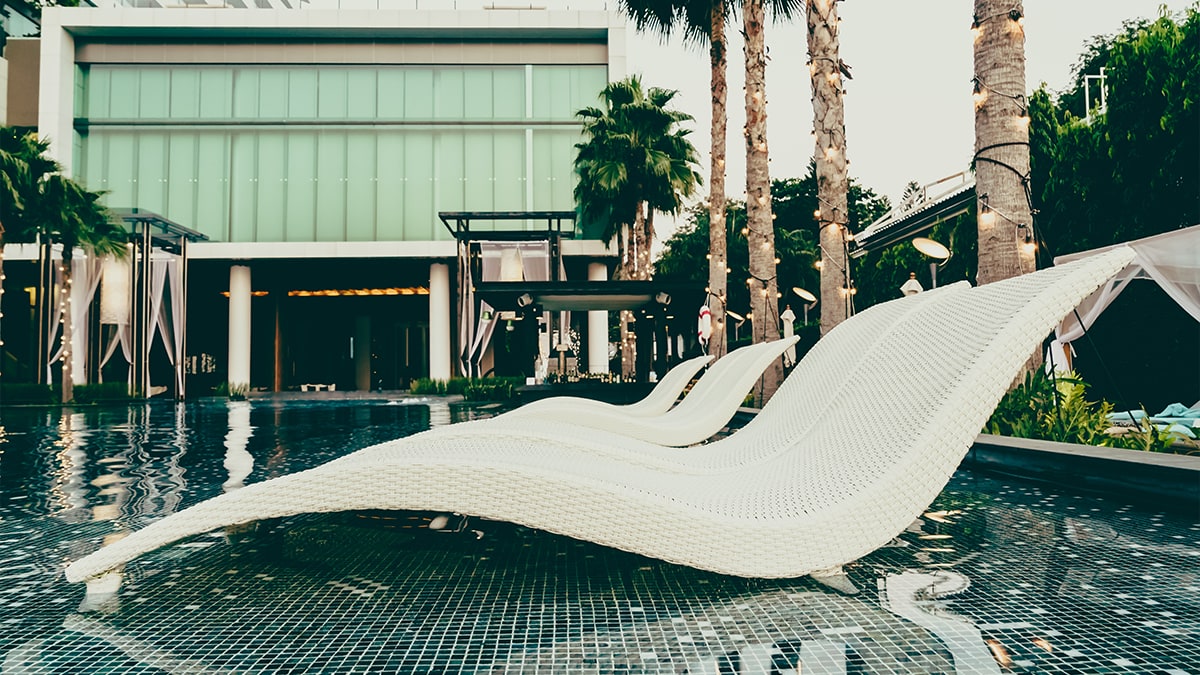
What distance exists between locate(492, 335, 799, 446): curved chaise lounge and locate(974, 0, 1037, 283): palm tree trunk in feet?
5.86

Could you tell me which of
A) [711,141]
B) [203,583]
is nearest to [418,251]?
[711,141]

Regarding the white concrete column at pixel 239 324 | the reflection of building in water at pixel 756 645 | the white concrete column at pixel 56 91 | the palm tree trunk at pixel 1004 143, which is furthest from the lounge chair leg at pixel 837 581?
the white concrete column at pixel 56 91

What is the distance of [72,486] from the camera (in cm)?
428

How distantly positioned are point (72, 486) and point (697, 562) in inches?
159

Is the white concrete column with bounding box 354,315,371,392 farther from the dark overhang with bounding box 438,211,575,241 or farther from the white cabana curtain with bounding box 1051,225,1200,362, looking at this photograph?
the white cabana curtain with bounding box 1051,225,1200,362

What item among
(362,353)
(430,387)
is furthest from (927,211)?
(362,353)

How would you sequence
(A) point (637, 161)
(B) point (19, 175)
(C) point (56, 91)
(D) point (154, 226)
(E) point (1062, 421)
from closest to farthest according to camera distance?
1. (E) point (1062, 421)
2. (B) point (19, 175)
3. (D) point (154, 226)
4. (A) point (637, 161)
5. (C) point (56, 91)

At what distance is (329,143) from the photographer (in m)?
26.9

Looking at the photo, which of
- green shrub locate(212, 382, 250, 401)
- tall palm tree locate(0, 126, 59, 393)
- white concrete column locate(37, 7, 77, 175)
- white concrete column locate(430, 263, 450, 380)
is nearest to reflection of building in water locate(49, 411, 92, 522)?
tall palm tree locate(0, 126, 59, 393)

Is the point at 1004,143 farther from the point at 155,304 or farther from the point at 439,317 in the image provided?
the point at 439,317

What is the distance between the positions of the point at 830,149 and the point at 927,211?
33.6 ft

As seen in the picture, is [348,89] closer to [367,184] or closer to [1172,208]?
[367,184]

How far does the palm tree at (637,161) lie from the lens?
20.7 metres

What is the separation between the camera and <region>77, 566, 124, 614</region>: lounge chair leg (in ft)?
6.56
